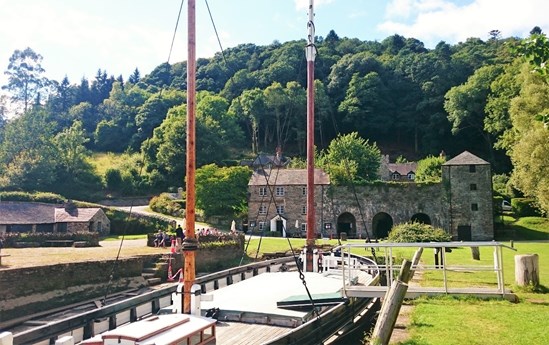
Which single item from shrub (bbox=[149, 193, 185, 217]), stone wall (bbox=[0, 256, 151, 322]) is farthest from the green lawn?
shrub (bbox=[149, 193, 185, 217])

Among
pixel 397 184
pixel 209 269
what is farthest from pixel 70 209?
pixel 397 184

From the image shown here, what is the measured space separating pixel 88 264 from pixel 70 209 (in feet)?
77.3

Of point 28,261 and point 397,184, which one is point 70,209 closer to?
point 28,261

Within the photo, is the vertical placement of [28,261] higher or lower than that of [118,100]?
lower

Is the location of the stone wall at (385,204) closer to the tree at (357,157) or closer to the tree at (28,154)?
the tree at (357,157)

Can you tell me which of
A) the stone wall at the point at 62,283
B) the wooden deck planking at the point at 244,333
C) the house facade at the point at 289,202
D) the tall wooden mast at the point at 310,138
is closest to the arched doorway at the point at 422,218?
the house facade at the point at 289,202

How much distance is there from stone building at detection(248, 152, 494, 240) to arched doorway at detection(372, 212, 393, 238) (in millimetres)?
322

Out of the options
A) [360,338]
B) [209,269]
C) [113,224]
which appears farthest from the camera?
[113,224]

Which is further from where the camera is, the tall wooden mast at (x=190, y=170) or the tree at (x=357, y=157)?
the tree at (x=357, y=157)

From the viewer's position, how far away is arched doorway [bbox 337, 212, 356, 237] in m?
49.0

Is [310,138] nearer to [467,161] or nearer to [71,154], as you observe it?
[467,161]

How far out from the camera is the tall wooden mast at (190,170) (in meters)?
8.70

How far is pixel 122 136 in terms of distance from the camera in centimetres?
9294

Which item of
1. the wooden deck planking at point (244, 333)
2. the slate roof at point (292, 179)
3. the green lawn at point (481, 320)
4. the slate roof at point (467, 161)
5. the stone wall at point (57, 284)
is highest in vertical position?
the slate roof at point (467, 161)
